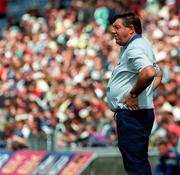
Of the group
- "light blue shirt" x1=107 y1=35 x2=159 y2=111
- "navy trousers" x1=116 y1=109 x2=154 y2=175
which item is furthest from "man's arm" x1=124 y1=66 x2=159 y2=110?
"navy trousers" x1=116 y1=109 x2=154 y2=175

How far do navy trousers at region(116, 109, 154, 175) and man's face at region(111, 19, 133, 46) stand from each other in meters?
0.65

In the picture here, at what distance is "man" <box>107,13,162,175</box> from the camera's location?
23.4ft

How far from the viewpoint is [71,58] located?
18.3 m

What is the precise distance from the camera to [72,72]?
56.2ft

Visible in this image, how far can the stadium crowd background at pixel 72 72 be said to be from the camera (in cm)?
1360

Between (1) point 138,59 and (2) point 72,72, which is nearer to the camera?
(1) point 138,59

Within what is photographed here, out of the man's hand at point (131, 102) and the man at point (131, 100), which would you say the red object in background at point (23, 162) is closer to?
the man at point (131, 100)

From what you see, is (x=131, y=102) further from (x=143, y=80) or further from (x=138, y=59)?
(x=138, y=59)

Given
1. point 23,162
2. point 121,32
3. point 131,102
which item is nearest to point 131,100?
point 131,102

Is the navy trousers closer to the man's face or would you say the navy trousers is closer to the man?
the man

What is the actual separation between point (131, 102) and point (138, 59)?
40 cm

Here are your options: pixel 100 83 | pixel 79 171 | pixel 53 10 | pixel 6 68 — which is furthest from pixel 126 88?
pixel 53 10

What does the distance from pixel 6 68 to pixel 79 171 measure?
29.7 feet

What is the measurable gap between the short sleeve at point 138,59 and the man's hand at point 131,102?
245 mm
